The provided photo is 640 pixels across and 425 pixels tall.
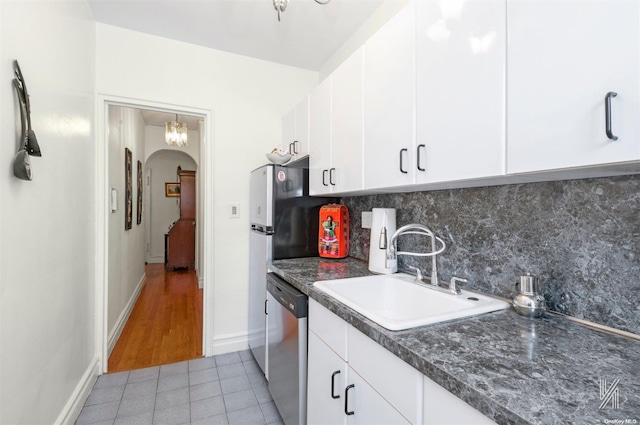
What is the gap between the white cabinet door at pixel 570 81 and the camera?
0.62 m

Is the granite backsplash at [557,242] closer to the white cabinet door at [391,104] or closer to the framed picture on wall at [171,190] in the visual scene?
the white cabinet door at [391,104]

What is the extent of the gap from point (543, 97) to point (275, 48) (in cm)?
229

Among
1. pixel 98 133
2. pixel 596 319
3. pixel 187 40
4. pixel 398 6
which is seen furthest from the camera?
pixel 187 40

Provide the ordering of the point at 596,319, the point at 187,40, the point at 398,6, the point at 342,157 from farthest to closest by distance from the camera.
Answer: the point at 187,40, the point at 398,6, the point at 342,157, the point at 596,319

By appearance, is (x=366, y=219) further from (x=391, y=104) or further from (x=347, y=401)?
(x=347, y=401)

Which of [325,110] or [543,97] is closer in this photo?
[543,97]

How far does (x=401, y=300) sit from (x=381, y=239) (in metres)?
0.33

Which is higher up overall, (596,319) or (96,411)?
(596,319)

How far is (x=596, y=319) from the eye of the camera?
907mm

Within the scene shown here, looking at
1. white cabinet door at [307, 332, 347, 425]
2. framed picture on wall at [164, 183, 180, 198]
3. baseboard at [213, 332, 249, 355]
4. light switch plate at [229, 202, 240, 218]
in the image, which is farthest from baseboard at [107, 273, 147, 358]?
framed picture on wall at [164, 183, 180, 198]

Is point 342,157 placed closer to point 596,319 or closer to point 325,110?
point 325,110

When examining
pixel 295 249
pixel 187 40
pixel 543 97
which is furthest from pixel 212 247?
pixel 543 97

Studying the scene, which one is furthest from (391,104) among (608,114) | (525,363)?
(525,363)

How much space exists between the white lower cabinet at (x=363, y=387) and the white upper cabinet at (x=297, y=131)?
1.28m
